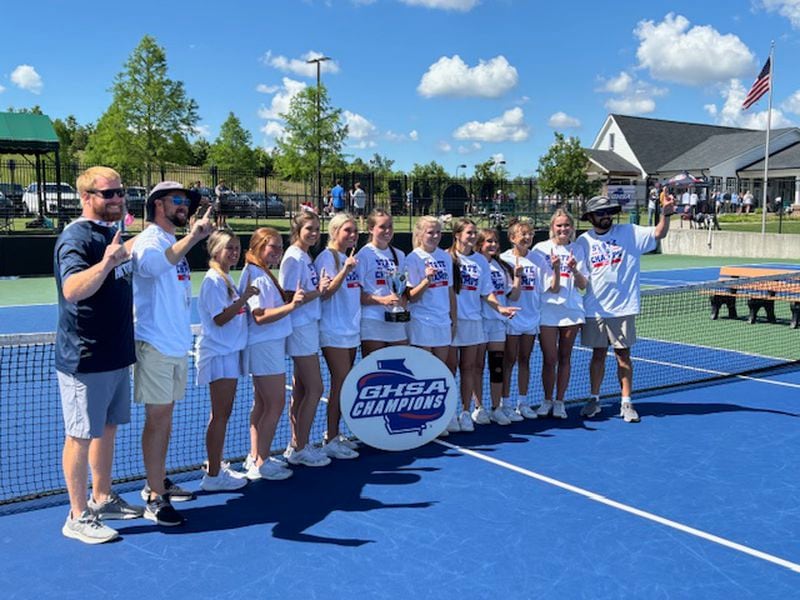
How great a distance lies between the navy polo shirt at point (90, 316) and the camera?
428 cm

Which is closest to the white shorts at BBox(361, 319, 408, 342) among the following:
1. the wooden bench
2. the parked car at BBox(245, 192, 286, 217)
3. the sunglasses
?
the sunglasses

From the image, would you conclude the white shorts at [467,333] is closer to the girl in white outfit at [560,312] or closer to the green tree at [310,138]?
the girl in white outfit at [560,312]

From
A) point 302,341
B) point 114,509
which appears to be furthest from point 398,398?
point 114,509

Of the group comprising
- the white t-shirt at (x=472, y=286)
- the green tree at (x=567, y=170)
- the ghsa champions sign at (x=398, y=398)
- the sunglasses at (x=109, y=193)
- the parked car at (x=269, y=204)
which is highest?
the green tree at (x=567, y=170)

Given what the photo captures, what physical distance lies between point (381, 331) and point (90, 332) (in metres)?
2.61

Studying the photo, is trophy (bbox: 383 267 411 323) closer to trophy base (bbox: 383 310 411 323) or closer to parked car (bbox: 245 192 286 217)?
trophy base (bbox: 383 310 411 323)

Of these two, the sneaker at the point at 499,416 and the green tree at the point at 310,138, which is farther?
the green tree at the point at 310,138

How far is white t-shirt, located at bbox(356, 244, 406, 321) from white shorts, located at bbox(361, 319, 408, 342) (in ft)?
0.16

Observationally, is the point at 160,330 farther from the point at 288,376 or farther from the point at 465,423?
the point at 288,376

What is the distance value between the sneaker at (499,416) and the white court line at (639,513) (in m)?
0.80

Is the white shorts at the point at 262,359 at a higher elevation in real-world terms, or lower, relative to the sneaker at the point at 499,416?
higher

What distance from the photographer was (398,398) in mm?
6332

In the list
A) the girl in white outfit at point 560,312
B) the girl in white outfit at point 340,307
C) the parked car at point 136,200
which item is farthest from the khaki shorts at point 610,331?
the parked car at point 136,200

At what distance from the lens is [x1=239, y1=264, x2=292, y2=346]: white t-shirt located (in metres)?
5.41
